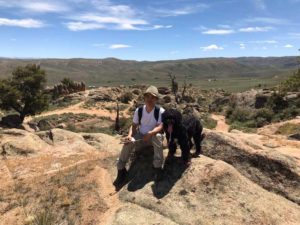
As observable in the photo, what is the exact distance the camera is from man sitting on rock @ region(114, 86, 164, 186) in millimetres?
9391

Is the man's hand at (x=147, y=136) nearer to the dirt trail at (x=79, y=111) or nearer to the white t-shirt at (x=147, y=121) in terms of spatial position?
the white t-shirt at (x=147, y=121)

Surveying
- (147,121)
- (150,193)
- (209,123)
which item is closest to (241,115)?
(209,123)

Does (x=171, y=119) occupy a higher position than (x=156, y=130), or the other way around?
(x=171, y=119)

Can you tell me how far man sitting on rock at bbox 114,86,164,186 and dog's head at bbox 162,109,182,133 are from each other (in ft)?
0.63

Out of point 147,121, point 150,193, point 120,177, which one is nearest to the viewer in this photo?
point 150,193

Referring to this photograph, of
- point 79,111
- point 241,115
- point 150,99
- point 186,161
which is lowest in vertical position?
point 79,111

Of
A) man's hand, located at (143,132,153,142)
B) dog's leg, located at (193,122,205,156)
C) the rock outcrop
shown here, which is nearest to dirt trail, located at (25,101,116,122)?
the rock outcrop

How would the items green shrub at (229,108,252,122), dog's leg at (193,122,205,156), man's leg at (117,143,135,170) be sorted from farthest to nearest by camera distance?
green shrub at (229,108,252,122), dog's leg at (193,122,205,156), man's leg at (117,143,135,170)

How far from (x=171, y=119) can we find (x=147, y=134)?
2.32 ft

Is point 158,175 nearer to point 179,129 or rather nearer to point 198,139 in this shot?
point 179,129

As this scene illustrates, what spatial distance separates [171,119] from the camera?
9.20 meters

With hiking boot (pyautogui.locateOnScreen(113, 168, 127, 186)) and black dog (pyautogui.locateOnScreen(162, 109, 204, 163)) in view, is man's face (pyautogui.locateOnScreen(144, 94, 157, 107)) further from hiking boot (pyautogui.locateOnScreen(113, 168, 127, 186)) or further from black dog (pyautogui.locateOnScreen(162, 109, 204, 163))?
hiking boot (pyautogui.locateOnScreen(113, 168, 127, 186))

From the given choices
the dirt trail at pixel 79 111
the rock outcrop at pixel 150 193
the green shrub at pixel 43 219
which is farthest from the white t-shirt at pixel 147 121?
the dirt trail at pixel 79 111

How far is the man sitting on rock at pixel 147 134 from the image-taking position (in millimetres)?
9391
